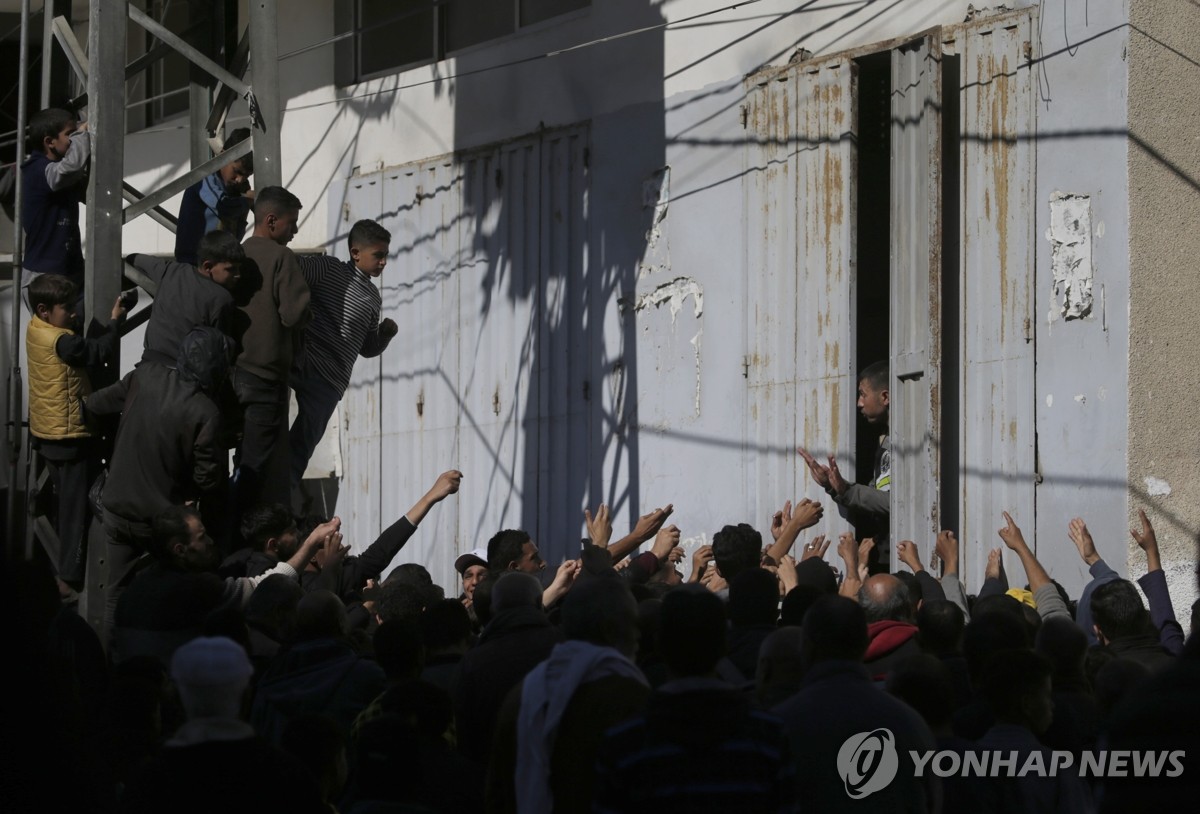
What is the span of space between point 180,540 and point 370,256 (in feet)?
9.32

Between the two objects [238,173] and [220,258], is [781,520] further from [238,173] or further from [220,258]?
[238,173]

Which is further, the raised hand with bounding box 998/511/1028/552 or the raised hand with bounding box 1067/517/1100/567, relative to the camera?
the raised hand with bounding box 998/511/1028/552

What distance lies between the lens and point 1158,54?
9.41 m

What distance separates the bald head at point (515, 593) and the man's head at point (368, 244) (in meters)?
4.08

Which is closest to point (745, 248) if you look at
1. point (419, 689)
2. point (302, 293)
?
point (302, 293)

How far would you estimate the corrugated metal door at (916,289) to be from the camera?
980cm

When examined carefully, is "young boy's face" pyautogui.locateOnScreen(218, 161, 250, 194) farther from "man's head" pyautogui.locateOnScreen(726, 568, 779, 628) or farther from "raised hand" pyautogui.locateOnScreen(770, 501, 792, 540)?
"man's head" pyautogui.locateOnScreen(726, 568, 779, 628)

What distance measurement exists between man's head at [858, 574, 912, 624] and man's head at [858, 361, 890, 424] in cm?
388

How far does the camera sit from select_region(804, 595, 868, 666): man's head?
4672 millimetres

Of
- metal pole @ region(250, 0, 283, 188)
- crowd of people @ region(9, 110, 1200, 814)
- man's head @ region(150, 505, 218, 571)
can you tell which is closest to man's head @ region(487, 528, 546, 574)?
crowd of people @ region(9, 110, 1200, 814)

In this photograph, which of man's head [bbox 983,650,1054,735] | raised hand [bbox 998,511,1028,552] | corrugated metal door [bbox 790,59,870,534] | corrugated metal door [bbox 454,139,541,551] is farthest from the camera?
corrugated metal door [bbox 454,139,541,551]

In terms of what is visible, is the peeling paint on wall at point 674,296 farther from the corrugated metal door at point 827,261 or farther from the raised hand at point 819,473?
the raised hand at point 819,473

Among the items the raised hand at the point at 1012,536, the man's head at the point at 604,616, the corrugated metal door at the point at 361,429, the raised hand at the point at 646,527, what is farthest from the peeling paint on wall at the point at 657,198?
the man's head at the point at 604,616

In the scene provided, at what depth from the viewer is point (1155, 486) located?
9.20 m
